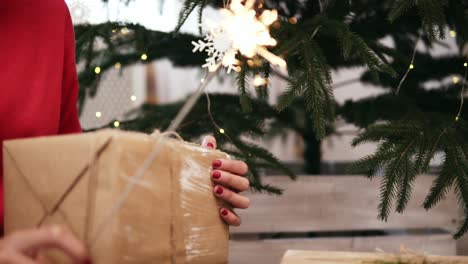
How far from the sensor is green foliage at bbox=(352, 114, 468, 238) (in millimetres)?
1046

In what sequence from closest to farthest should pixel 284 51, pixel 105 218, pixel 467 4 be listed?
1. pixel 105 218
2. pixel 284 51
3. pixel 467 4

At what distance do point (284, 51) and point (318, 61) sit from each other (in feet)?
0.24

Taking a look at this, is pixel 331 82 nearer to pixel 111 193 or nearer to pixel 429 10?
pixel 429 10

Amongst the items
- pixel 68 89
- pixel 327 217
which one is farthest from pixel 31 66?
pixel 327 217

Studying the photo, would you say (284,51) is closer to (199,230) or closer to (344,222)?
(199,230)

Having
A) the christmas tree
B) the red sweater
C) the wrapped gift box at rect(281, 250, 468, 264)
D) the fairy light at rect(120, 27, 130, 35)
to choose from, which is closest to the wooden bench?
the christmas tree

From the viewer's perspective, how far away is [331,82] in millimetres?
1052

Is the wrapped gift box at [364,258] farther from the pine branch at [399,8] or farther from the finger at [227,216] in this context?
the pine branch at [399,8]

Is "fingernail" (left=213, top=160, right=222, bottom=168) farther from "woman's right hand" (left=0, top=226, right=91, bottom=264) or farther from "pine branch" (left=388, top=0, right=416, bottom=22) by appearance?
"pine branch" (left=388, top=0, right=416, bottom=22)

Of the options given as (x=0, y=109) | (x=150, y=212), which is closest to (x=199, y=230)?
(x=150, y=212)

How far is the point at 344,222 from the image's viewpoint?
5.19 feet

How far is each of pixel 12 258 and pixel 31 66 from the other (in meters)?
0.45

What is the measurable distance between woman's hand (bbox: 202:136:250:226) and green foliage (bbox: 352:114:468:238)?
15.9 inches

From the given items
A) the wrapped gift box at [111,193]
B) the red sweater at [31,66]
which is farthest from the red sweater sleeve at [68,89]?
the wrapped gift box at [111,193]
